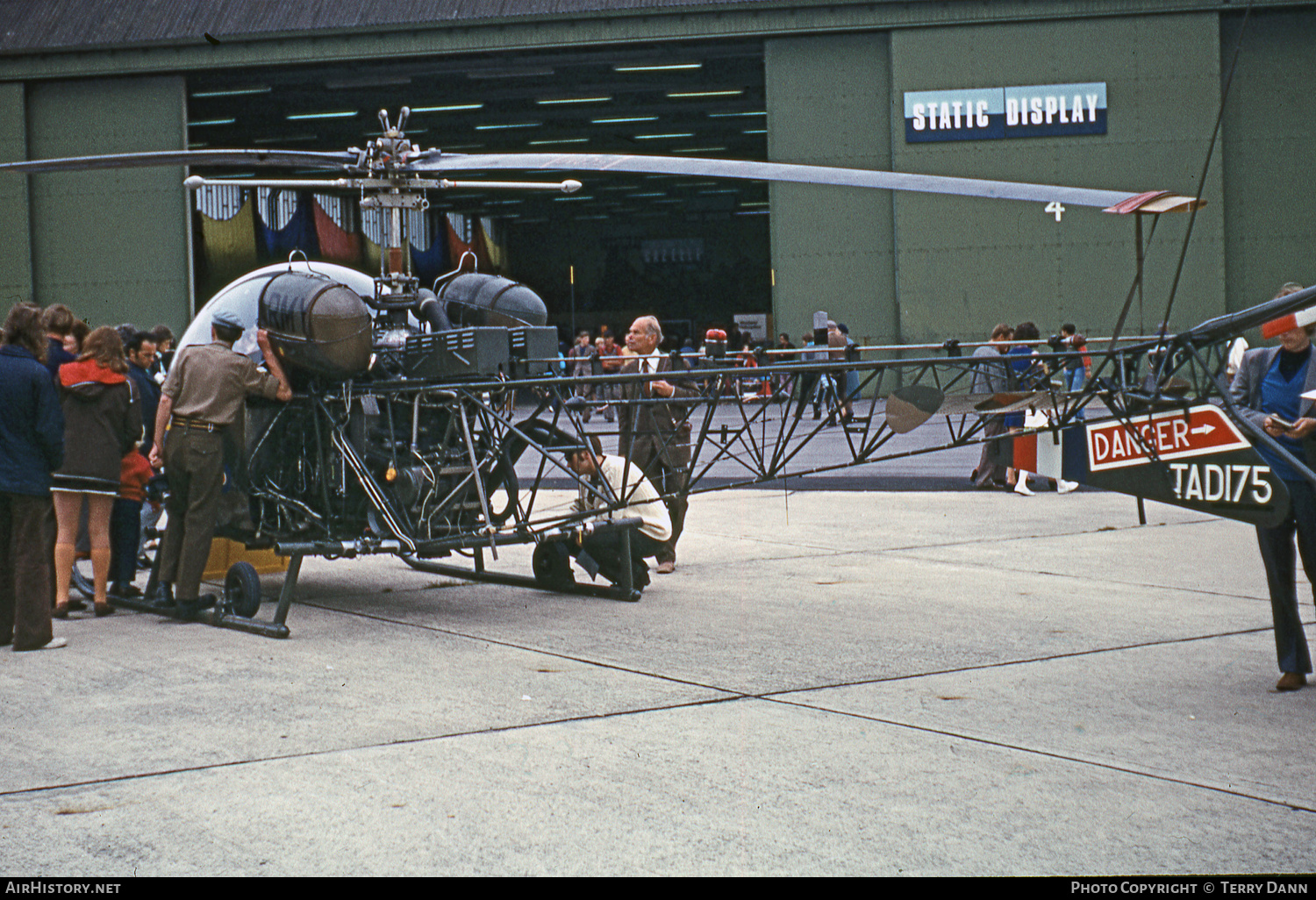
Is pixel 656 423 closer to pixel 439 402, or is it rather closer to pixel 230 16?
pixel 439 402

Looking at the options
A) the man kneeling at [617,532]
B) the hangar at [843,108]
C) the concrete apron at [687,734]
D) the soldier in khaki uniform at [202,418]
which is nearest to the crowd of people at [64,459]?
the concrete apron at [687,734]

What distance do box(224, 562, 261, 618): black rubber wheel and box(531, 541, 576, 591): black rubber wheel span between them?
2.02 metres

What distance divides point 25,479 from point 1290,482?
6.61 metres

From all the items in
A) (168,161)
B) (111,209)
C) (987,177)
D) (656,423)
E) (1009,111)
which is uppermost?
(1009,111)

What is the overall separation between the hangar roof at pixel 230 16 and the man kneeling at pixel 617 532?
1911cm

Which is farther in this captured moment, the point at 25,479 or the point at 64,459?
the point at 64,459

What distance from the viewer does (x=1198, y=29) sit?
82.8 feet

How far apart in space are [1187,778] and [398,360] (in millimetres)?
5436

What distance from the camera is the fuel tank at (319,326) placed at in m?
7.75

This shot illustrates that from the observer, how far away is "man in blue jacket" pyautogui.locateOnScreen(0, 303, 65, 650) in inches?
273

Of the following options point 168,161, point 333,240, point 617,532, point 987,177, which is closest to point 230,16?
point 333,240

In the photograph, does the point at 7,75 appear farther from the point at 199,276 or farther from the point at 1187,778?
the point at 1187,778

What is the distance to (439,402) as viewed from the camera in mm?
8031

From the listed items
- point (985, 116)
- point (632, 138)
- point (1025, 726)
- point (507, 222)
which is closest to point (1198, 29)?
point (985, 116)
